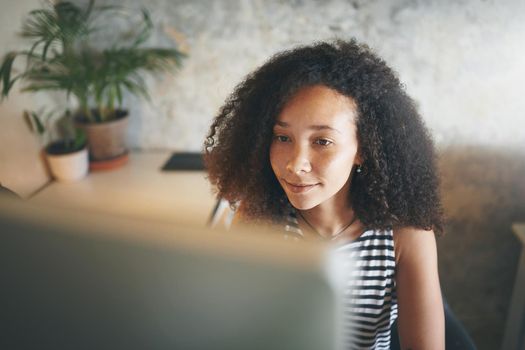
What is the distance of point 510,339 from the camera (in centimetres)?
184

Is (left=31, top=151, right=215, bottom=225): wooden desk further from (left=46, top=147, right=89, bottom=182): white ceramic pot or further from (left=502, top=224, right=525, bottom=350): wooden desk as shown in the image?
(left=502, top=224, right=525, bottom=350): wooden desk

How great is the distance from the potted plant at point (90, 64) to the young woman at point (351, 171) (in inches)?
32.6

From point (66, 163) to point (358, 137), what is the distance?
1311mm

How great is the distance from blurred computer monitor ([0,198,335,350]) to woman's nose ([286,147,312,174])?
0.64 meters

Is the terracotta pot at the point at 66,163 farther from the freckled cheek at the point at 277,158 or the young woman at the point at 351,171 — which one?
the freckled cheek at the point at 277,158

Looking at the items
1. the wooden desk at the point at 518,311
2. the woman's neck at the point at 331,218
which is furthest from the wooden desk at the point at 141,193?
the wooden desk at the point at 518,311

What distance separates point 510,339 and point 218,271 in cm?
200

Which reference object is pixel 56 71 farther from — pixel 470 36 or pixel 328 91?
pixel 470 36

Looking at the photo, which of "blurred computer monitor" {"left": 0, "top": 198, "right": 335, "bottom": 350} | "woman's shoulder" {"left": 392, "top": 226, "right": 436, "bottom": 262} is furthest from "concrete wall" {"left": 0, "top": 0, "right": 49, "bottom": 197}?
"blurred computer monitor" {"left": 0, "top": 198, "right": 335, "bottom": 350}

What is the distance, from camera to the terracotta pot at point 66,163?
1.81m

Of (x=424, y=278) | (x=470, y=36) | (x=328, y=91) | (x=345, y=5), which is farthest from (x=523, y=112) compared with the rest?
(x=328, y=91)

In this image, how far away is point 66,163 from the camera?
71.4 inches

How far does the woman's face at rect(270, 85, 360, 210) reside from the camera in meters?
0.90

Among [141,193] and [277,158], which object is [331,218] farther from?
[141,193]
